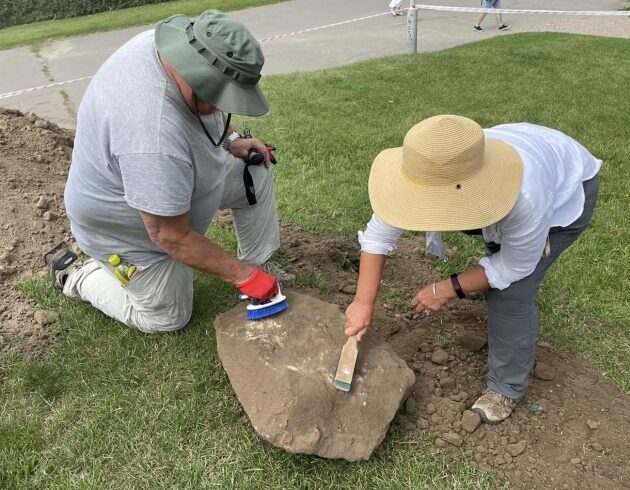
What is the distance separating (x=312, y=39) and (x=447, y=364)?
28.1 ft

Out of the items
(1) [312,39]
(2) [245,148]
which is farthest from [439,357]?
(1) [312,39]

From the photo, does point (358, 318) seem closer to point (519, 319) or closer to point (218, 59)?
point (519, 319)

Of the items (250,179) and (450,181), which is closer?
(450,181)

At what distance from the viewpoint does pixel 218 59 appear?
202 cm

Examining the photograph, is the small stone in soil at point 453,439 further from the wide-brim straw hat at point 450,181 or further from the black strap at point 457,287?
the wide-brim straw hat at point 450,181

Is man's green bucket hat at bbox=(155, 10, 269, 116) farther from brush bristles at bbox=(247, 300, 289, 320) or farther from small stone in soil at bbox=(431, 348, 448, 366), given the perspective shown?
small stone in soil at bbox=(431, 348, 448, 366)

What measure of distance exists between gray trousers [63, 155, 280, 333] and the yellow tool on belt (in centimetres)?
3

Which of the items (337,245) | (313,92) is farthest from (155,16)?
(337,245)

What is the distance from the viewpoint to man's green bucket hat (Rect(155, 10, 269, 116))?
6.65 ft

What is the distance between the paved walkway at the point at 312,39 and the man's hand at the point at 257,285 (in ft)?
16.6

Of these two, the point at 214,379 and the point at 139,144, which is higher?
the point at 139,144

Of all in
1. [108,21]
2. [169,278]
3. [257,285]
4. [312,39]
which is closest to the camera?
[257,285]

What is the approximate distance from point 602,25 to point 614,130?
5763 millimetres

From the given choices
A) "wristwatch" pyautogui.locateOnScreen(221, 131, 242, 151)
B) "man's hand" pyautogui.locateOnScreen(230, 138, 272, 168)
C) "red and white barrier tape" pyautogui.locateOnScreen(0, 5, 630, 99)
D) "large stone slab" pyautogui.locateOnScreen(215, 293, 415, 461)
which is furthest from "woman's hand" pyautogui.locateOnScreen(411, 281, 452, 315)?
"red and white barrier tape" pyautogui.locateOnScreen(0, 5, 630, 99)
